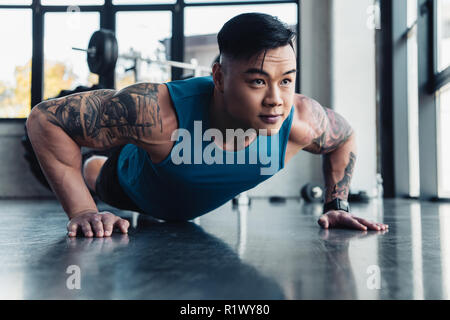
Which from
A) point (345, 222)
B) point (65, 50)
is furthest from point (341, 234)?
point (65, 50)

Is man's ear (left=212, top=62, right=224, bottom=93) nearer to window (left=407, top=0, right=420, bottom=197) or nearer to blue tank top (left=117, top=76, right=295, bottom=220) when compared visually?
blue tank top (left=117, top=76, right=295, bottom=220)

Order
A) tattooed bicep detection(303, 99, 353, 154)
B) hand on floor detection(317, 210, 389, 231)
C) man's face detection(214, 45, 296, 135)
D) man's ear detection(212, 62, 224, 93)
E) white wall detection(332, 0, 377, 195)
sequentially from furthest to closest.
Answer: white wall detection(332, 0, 377, 195), tattooed bicep detection(303, 99, 353, 154), hand on floor detection(317, 210, 389, 231), man's ear detection(212, 62, 224, 93), man's face detection(214, 45, 296, 135)

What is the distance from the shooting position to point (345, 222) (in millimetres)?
1351

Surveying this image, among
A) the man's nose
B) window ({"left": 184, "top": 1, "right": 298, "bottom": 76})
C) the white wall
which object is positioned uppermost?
window ({"left": 184, "top": 1, "right": 298, "bottom": 76})

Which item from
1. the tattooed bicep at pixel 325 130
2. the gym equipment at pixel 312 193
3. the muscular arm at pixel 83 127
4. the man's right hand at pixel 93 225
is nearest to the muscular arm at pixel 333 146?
the tattooed bicep at pixel 325 130

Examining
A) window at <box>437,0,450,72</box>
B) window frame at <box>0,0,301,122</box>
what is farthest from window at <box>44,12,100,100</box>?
window at <box>437,0,450,72</box>

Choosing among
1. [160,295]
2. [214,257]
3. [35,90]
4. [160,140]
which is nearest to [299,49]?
[35,90]

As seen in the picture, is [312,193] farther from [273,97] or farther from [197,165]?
[273,97]

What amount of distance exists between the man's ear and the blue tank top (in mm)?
61

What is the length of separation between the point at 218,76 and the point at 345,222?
58cm

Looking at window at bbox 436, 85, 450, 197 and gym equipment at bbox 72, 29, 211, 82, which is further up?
gym equipment at bbox 72, 29, 211, 82

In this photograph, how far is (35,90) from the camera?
4.15m

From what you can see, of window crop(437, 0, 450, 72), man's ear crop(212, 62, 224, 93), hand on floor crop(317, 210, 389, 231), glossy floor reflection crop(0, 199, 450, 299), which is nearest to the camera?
glossy floor reflection crop(0, 199, 450, 299)

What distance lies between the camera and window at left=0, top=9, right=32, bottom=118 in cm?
420
